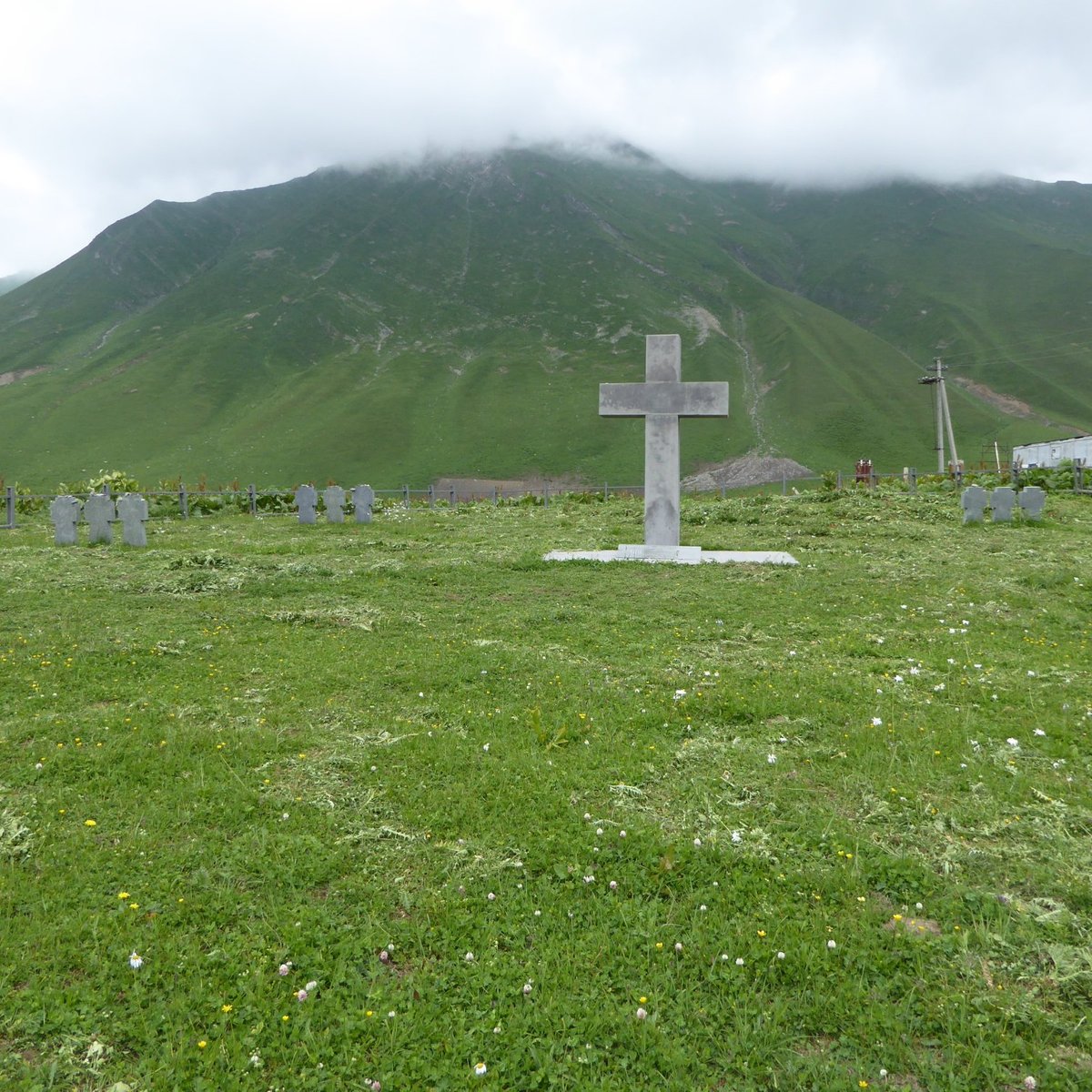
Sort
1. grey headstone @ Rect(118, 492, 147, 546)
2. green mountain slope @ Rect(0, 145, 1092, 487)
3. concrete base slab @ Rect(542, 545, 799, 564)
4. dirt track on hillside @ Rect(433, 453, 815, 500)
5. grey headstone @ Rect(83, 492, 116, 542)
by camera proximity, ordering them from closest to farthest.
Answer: concrete base slab @ Rect(542, 545, 799, 564)
grey headstone @ Rect(118, 492, 147, 546)
grey headstone @ Rect(83, 492, 116, 542)
dirt track on hillside @ Rect(433, 453, 815, 500)
green mountain slope @ Rect(0, 145, 1092, 487)

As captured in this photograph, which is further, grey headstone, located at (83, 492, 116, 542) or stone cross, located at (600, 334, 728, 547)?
grey headstone, located at (83, 492, 116, 542)

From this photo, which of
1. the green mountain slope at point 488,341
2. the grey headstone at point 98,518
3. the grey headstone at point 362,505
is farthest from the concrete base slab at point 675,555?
the green mountain slope at point 488,341

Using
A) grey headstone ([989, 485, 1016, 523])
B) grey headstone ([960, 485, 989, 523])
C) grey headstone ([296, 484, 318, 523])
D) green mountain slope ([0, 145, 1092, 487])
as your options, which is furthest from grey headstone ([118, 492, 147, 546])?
green mountain slope ([0, 145, 1092, 487])

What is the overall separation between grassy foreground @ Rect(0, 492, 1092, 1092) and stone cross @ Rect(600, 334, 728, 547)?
291 inches

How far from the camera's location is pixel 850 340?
136250 millimetres

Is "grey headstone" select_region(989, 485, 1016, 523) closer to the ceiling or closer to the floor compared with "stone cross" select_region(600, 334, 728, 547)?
closer to the floor

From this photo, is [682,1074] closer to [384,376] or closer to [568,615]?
[568,615]

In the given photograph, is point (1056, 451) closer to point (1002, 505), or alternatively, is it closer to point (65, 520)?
point (1002, 505)

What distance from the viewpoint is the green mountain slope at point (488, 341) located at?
3895 inches

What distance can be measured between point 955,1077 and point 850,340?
149599 millimetres

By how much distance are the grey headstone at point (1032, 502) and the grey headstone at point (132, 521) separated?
84.1 feet

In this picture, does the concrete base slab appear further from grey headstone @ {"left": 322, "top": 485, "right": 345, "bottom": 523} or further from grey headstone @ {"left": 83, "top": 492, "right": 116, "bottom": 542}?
grey headstone @ {"left": 83, "top": 492, "right": 116, "bottom": 542}

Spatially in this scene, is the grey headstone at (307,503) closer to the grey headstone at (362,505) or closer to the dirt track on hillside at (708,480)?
the grey headstone at (362,505)

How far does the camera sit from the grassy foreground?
11.1ft
